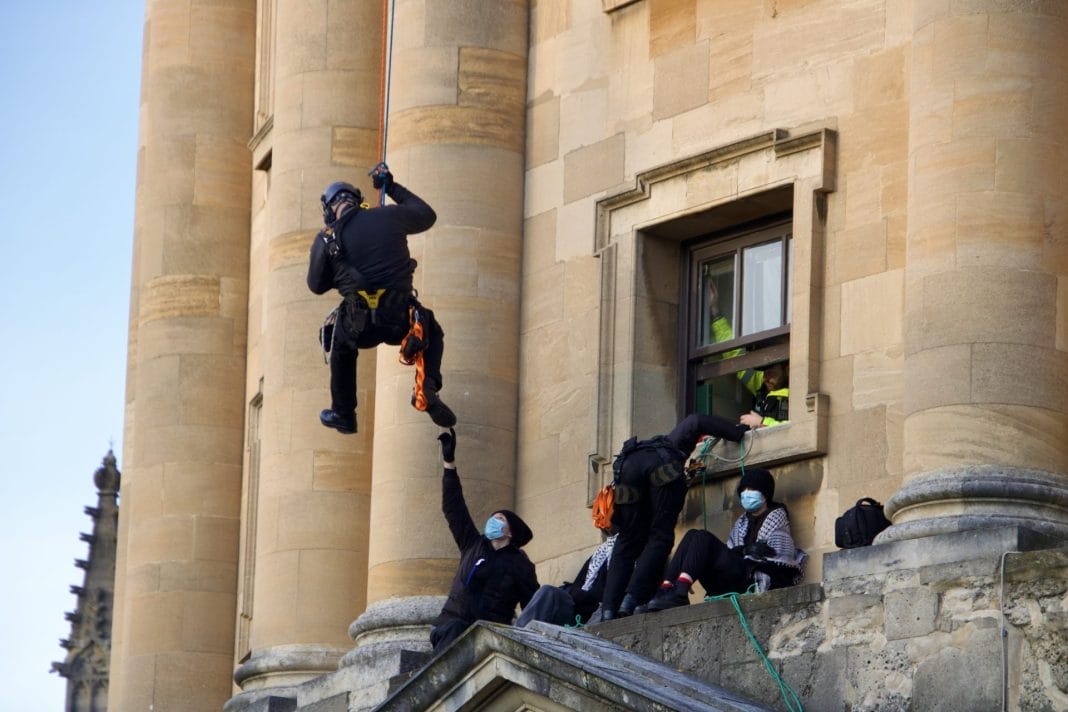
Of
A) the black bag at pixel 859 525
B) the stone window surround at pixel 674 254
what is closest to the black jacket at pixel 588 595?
the stone window surround at pixel 674 254

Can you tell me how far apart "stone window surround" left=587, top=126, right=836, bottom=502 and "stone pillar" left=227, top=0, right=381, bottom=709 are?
339cm

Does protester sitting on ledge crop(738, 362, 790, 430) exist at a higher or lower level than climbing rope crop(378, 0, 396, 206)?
lower

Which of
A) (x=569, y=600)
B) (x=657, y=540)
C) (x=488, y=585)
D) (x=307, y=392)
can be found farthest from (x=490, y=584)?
(x=307, y=392)

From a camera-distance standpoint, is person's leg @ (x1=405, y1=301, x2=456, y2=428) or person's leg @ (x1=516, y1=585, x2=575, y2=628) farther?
person's leg @ (x1=405, y1=301, x2=456, y2=428)

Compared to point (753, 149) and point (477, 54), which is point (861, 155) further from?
point (477, 54)

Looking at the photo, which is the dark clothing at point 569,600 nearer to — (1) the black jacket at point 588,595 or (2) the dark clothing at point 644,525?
(1) the black jacket at point 588,595

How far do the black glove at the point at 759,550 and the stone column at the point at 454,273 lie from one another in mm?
4151

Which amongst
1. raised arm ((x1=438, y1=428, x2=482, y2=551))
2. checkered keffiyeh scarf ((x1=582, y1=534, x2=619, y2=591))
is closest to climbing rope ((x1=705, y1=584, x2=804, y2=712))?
checkered keffiyeh scarf ((x1=582, y1=534, x2=619, y2=591))

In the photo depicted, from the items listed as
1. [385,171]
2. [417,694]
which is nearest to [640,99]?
[385,171]

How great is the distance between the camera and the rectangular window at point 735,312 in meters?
27.6

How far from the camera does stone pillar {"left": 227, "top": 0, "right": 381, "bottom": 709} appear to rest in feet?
99.5

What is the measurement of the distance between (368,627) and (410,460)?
1.57 metres

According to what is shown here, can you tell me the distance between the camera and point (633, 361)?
2814 centimetres

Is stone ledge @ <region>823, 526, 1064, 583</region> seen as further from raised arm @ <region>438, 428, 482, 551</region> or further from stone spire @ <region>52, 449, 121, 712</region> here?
stone spire @ <region>52, 449, 121, 712</region>
